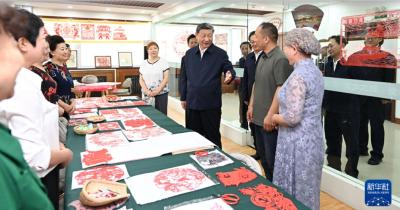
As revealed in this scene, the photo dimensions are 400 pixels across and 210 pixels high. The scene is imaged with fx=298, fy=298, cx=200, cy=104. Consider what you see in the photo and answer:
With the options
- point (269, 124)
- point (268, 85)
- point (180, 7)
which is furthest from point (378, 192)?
point (180, 7)

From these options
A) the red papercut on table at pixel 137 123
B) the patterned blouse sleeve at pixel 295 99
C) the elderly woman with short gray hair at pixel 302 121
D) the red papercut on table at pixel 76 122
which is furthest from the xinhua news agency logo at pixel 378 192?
the red papercut on table at pixel 76 122

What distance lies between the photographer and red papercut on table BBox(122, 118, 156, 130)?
2279 mm

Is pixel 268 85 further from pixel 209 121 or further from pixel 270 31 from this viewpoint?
pixel 209 121

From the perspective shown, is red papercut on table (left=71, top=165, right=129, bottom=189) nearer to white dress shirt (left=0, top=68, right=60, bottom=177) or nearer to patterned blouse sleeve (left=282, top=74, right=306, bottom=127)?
white dress shirt (left=0, top=68, right=60, bottom=177)

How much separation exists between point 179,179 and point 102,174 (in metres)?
0.37

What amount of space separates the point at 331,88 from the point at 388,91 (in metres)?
0.54

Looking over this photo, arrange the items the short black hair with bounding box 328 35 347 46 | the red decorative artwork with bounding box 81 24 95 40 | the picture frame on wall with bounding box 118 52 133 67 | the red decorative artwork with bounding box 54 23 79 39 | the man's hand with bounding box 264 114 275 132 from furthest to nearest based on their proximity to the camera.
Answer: the picture frame on wall with bounding box 118 52 133 67 → the red decorative artwork with bounding box 81 24 95 40 → the red decorative artwork with bounding box 54 23 79 39 → the short black hair with bounding box 328 35 347 46 → the man's hand with bounding box 264 114 275 132

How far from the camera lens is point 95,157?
1.62 m

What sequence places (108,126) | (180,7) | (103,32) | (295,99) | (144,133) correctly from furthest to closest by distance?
(103,32) → (180,7) → (108,126) → (144,133) → (295,99)

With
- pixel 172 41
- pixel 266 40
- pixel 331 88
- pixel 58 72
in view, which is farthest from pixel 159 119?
pixel 172 41

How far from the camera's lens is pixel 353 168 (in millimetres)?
2705

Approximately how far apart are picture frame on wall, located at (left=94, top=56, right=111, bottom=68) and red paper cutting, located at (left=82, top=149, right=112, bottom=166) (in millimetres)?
7111

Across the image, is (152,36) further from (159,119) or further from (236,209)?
(236,209)

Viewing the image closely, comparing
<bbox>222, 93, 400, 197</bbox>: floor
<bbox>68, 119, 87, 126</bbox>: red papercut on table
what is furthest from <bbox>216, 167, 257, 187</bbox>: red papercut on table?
<bbox>222, 93, 400, 197</bbox>: floor
